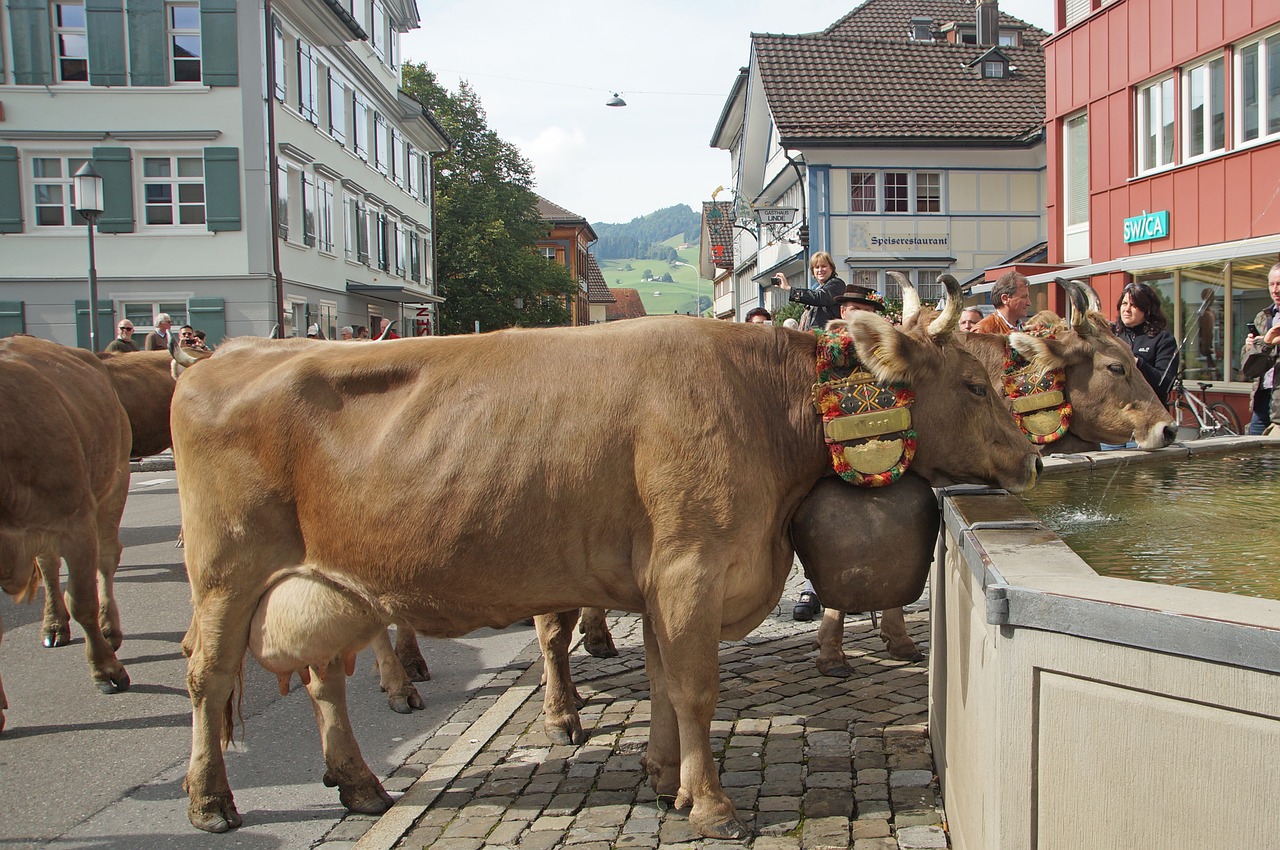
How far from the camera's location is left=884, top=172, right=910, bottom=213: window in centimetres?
3297

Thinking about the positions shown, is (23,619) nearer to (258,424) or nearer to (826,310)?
(258,424)

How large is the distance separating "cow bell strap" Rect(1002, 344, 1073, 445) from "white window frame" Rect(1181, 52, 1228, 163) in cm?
1427

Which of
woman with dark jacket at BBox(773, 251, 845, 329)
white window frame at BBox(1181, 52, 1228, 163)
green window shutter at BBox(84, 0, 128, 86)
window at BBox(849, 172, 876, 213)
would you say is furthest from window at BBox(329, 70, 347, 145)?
woman with dark jacket at BBox(773, 251, 845, 329)

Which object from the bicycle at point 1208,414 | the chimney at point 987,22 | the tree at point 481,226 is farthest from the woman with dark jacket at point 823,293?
the tree at point 481,226

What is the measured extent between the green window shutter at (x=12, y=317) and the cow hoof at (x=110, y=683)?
22.6 meters

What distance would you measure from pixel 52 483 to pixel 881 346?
14.1 ft

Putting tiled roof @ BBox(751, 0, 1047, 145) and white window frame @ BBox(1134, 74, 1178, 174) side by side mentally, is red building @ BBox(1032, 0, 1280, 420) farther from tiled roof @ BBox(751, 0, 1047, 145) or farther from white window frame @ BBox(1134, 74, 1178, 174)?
tiled roof @ BBox(751, 0, 1047, 145)

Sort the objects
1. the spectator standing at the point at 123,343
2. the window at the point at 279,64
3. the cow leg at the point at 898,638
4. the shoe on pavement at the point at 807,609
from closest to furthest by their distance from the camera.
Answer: the cow leg at the point at 898,638
the shoe on pavement at the point at 807,609
the spectator standing at the point at 123,343
the window at the point at 279,64

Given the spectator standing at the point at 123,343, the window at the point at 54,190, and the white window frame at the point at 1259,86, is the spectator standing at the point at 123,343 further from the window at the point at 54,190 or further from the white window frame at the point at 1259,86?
the white window frame at the point at 1259,86

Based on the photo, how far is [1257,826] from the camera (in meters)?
2.17

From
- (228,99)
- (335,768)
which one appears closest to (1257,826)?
(335,768)

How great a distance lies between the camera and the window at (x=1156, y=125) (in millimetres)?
19188

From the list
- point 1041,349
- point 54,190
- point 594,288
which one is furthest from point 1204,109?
point 594,288

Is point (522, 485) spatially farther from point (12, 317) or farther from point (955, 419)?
point (12, 317)
